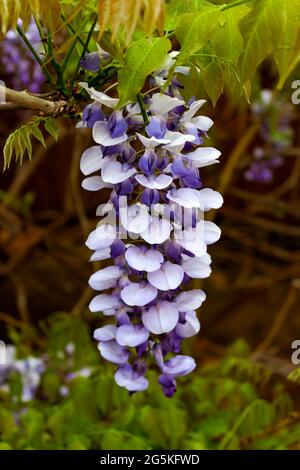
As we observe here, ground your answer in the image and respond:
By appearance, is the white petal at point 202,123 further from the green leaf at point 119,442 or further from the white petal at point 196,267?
the green leaf at point 119,442

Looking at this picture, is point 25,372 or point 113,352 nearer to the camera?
point 113,352

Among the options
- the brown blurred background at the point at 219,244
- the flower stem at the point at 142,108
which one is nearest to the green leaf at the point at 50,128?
the flower stem at the point at 142,108

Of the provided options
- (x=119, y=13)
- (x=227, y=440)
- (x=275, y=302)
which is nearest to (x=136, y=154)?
(x=119, y=13)

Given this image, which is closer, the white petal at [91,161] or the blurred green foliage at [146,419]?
the white petal at [91,161]

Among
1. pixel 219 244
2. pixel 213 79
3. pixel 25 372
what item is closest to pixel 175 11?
pixel 213 79

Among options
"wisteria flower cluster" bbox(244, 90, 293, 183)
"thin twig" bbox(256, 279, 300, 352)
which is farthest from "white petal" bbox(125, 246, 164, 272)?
"wisteria flower cluster" bbox(244, 90, 293, 183)

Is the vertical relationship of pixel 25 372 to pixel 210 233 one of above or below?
above

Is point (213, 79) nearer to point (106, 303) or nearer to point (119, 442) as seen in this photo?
point (106, 303)

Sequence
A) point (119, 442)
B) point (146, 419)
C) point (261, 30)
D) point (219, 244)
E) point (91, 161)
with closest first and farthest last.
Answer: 1. point (261, 30)
2. point (91, 161)
3. point (119, 442)
4. point (146, 419)
5. point (219, 244)
